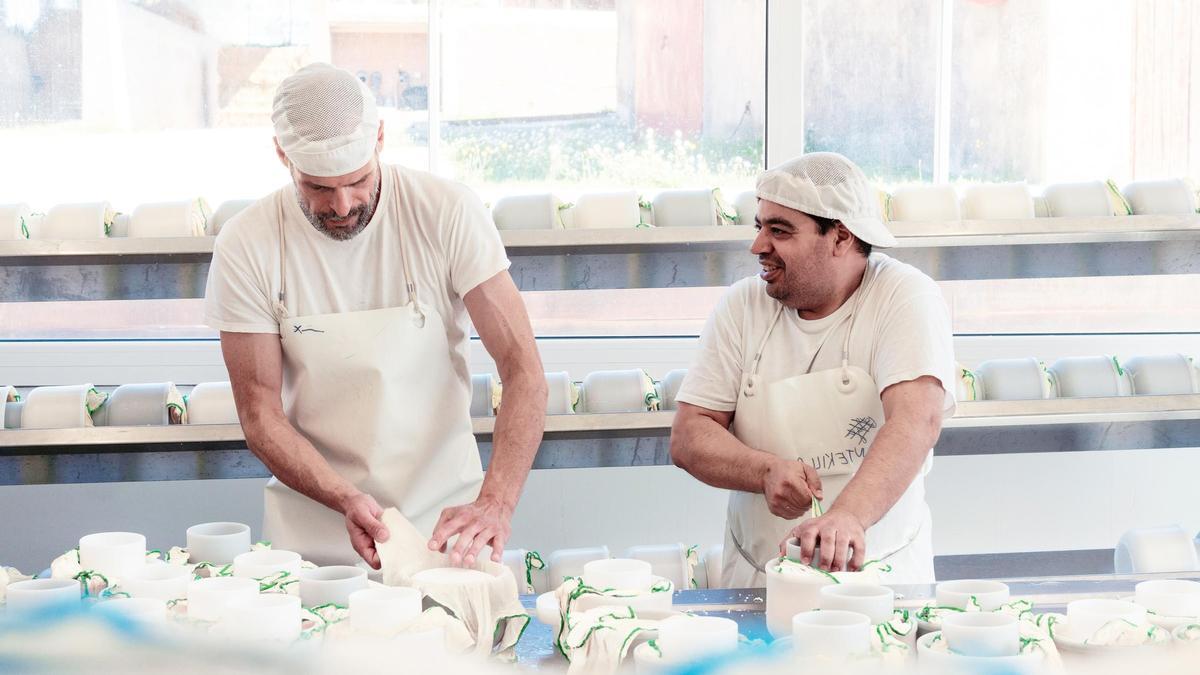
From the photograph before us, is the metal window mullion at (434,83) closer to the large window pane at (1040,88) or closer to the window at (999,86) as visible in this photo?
the window at (999,86)

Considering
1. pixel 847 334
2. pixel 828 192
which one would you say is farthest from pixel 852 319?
pixel 828 192

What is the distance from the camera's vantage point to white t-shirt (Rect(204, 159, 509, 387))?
2400mm

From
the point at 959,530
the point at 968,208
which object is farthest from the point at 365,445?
the point at 959,530

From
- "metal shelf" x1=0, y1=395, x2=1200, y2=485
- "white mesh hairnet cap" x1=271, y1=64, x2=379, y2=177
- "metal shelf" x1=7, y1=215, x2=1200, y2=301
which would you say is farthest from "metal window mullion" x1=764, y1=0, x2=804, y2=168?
"white mesh hairnet cap" x1=271, y1=64, x2=379, y2=177

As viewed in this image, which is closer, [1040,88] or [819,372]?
[819,372]

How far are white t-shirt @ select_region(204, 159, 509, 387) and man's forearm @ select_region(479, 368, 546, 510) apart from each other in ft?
0.71

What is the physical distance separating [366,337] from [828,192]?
947 millimetres

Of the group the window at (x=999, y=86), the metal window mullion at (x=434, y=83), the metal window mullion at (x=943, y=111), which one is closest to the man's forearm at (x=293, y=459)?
the metal window mullion at (x=434, y=83)

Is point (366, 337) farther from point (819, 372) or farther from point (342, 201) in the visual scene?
point (819, 372)

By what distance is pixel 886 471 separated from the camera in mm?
2264

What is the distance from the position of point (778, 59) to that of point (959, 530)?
1.61m

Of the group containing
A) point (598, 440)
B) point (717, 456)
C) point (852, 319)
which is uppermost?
point (852, 319)

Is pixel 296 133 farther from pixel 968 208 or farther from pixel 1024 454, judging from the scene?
pixel 1024 454

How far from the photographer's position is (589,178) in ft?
13.6
